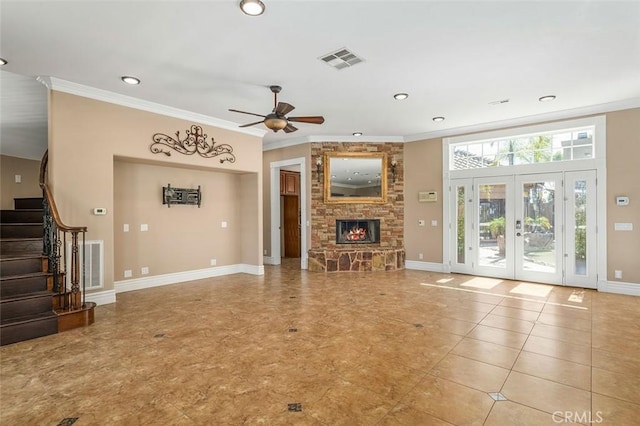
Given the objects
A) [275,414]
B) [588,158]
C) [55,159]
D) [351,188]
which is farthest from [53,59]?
[588,158]

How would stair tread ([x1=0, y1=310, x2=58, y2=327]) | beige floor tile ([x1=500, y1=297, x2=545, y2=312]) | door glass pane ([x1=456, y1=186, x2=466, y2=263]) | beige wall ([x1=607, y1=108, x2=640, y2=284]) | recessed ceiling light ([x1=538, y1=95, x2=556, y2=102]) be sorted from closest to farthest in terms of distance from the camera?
1. stair tread ([x1=0, y1=310, x2=58, y2=327])
2. beige floor tile ([x1=500, y1=297, x2=545, y2=312])
3. recessed ceiling light ([x1=538, y1=95, x2=556, y2=102])
4. beige wall ([x1=607, y1=108, x2=640, y2=284])
5. door glass pane ([x1=456, y1=186, x2=466, y2=263])

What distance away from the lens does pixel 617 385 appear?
2.45 metres

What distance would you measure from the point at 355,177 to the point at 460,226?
8.30ft

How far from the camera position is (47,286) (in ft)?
13.1

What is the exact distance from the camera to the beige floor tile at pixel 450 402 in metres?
2.08

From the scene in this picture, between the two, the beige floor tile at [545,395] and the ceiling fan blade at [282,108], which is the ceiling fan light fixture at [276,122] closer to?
the ceiling fan blade at [282,108]

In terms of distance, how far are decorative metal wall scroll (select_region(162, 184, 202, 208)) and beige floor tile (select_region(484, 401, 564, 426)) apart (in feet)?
19.0

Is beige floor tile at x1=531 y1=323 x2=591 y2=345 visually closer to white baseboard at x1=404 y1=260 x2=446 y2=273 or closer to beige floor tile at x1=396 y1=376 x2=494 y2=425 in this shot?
beige floor tile at x1=396 y1=376 x2=494 y2=425

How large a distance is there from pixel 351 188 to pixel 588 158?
4364 mm

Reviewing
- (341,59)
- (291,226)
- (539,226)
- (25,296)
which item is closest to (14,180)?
(25,296)

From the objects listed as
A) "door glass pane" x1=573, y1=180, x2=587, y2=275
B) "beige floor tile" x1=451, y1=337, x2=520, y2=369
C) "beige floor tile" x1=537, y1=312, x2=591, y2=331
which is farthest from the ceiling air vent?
"door glass pane" x1=573, y1=180, x2=587, y2=275

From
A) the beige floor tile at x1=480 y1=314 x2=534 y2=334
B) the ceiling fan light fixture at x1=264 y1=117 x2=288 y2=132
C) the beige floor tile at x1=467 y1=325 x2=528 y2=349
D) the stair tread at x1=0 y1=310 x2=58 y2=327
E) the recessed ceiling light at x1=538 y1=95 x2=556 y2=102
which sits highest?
the recessed ceiling light at x1=538 y1=95 x2=556 y2=102

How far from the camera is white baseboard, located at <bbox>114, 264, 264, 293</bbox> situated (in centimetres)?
556

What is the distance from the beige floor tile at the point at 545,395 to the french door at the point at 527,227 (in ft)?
13.8
